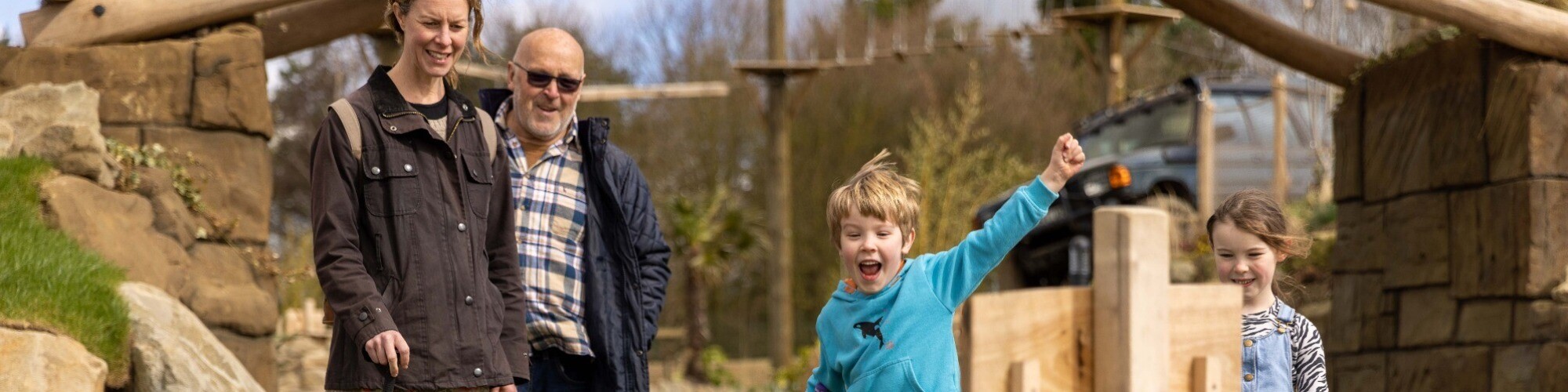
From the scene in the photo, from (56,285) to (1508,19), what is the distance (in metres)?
4.39

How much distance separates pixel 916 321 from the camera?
267cm

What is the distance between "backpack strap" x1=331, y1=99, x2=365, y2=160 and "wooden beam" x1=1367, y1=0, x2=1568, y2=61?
329 cm

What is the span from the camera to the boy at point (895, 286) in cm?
264

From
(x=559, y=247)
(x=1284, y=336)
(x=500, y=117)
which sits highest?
(x=500, y=117)

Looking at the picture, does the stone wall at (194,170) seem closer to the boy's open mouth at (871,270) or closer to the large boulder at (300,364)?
the boy's open mouth at (871,270)

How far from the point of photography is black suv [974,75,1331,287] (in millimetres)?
9938

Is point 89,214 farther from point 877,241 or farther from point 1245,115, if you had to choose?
point 1245,115

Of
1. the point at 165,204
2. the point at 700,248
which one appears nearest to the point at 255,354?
the point at 165,204

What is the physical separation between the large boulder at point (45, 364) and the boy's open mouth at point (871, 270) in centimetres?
242

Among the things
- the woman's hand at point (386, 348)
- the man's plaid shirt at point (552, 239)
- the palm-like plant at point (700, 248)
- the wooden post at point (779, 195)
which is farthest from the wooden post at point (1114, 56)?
the woman's hand at point (386, 348)

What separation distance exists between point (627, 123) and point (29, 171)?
13.5 meters

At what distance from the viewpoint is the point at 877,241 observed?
2.66m

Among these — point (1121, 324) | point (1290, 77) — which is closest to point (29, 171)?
point (1121, 324)

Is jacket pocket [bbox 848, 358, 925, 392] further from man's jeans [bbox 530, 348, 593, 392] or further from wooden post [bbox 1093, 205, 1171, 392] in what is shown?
man's jeans [bbox 530, 348, 593, 392]
